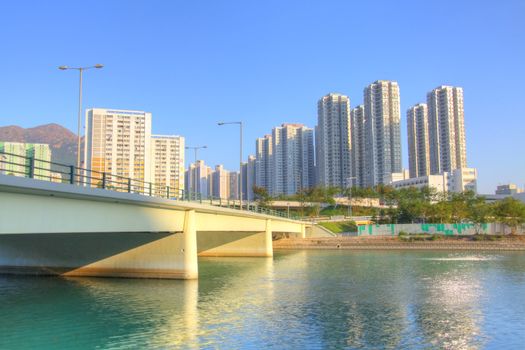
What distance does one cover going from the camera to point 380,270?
49156 mm

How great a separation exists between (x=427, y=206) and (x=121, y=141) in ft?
270

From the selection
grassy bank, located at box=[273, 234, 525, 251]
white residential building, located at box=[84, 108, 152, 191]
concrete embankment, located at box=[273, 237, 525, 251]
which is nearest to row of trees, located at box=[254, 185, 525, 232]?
grassy bank, located at box=[273, 234, 525, 251]

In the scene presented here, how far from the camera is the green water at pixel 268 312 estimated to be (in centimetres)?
1995

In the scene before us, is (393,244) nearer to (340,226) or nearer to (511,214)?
(511,214)

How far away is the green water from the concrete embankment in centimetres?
4525

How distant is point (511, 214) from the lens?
328 feet

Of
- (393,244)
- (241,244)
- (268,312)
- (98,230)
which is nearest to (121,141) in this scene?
(241,244)

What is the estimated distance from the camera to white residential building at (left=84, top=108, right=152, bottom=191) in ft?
363

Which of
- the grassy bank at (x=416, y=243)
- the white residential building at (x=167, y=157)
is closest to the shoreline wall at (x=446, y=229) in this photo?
the grassy bank at (x=416, y=243)

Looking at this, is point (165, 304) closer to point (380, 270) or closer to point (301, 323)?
point (301, 323)

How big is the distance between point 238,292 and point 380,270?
20635 millimetres

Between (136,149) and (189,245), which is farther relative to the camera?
(136,149)

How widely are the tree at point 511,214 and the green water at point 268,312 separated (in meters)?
63.8

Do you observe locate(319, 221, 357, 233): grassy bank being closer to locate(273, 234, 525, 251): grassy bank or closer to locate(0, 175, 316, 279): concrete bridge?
locate(273, 234, 525, 251): grassy bank
